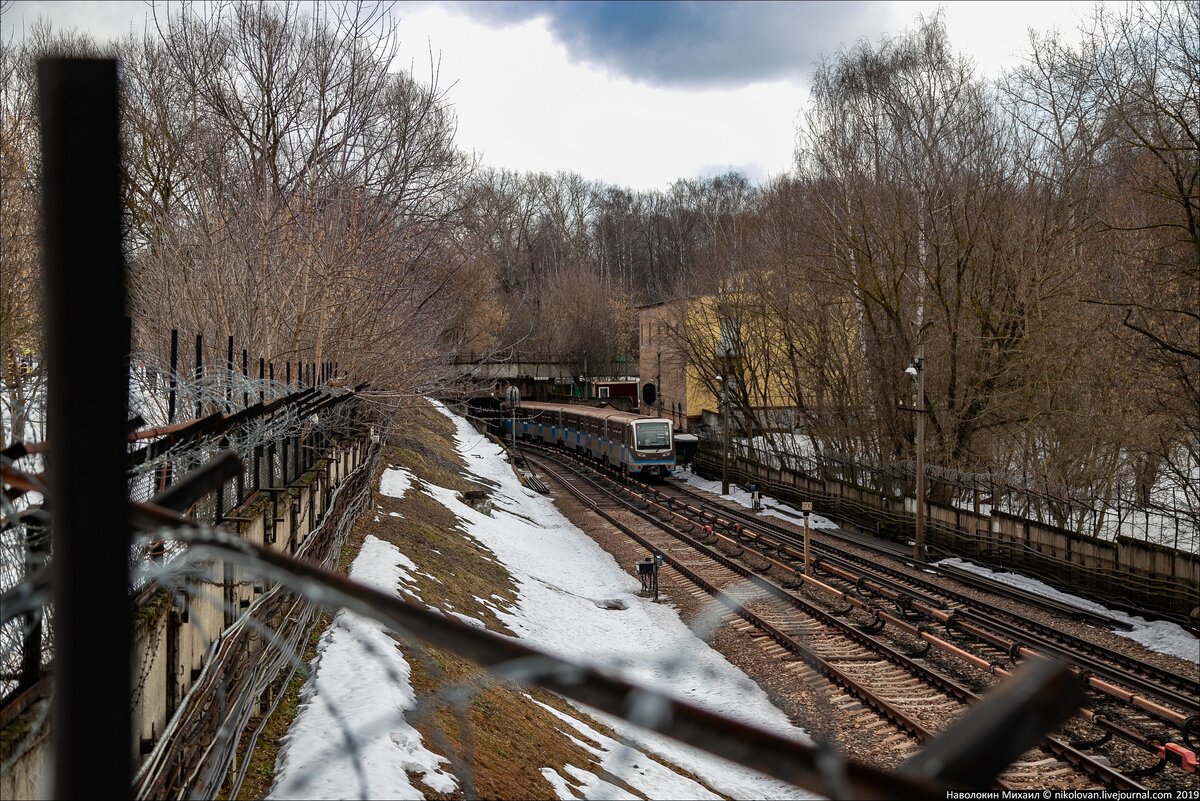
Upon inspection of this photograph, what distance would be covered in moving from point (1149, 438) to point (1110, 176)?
26.9 ft

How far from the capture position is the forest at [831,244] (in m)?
14.2

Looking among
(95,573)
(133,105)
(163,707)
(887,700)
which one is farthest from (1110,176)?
(95,573)

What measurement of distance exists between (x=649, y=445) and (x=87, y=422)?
35875 mm

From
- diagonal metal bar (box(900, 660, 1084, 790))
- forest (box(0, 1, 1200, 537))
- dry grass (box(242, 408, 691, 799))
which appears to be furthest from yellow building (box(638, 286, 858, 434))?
diagonal metal bar (box(900, 660, 1084, 790))

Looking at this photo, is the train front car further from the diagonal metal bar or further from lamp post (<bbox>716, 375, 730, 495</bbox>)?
the diagonal metal bar

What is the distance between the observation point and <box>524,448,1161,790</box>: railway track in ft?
33.3

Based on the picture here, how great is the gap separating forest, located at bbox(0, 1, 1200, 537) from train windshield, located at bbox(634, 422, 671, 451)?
4.65 meters

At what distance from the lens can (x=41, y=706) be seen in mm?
3791

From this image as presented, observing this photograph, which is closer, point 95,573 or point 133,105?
point 95,573

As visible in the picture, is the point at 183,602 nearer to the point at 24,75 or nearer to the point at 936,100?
the point at 24,75

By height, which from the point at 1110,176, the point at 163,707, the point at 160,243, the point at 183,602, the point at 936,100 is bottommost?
the point at 163,707

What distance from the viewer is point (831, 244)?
29.9 m

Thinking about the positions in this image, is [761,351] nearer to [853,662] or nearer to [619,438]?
[619,438]

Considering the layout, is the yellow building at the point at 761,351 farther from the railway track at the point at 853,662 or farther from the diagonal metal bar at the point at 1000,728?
the diagonal metal bar at the point at 1000,728
